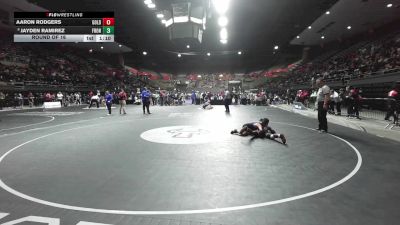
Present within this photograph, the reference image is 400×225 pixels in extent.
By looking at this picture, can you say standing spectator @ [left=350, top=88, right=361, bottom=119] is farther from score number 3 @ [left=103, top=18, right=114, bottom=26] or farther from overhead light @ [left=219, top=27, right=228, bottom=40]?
overhead light @ [left=219, top=27, right=228, bottom=40]

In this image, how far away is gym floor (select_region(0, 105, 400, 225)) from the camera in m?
3.53

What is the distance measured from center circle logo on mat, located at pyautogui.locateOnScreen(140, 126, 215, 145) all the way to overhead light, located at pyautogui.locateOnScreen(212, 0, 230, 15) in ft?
39.4

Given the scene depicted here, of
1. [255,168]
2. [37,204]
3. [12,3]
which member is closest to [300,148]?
[255,168]

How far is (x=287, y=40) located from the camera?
123 ft

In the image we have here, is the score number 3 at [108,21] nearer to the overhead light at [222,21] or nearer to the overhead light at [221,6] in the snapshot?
the overhead light at [221,6]

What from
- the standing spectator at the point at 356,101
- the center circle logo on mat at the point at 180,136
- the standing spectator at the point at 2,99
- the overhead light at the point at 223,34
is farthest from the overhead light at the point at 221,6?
the standing spectator at the point at 2,99

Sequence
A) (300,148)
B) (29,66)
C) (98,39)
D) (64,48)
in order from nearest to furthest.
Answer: (300,148), (98,39), (29,66), (64,48)

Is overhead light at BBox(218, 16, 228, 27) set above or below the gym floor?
above

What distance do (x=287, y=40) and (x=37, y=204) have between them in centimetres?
3814

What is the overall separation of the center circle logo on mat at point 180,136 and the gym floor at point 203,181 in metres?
0.17

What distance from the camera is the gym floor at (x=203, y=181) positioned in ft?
11.6

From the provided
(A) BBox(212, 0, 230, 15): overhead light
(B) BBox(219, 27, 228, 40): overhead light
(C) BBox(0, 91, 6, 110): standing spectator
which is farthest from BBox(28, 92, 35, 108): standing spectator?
(B) BBox(219, 27, 228, 40): overhead light

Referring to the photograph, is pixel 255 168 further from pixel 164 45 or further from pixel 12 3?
pixel 164 45
